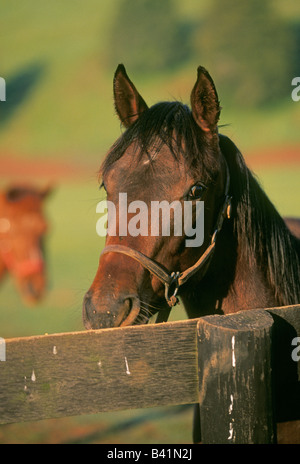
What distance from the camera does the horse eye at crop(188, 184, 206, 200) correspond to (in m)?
1.91

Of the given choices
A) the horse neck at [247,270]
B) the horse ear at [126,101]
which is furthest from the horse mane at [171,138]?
the horse neck at [247,270]

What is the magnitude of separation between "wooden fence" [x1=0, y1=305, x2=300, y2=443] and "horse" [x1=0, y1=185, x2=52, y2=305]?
535 centimetres

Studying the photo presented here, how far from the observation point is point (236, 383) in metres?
1.36

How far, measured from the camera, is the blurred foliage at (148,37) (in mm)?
9258

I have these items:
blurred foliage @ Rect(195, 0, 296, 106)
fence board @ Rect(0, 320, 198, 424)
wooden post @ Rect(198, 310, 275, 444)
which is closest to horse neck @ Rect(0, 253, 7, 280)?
fence board @ Rect(0, 320, 198, 424)

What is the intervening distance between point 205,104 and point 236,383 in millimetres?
1307

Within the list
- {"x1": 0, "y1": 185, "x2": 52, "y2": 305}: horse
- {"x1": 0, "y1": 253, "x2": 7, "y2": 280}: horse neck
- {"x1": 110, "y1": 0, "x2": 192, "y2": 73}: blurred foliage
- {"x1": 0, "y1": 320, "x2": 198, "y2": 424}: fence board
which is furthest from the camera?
{"x1": 110, "y1": 0, "x2": 192, "y2": 73}: blurred foliage

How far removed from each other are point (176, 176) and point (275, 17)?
368 inches

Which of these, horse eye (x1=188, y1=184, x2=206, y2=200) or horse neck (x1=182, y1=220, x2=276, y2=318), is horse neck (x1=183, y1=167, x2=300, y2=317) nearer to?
horse neck (x1=182, y1=220, x2=276, y2=318)

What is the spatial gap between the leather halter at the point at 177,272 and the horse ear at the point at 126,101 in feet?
1.90

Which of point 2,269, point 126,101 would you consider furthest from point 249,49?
point 126,101

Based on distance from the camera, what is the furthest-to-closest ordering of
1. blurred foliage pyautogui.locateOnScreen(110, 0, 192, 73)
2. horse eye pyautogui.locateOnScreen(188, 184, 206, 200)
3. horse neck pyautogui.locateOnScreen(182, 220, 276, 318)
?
blurred foliage pyautogui.locateOnScreen(110, 0, 192, 73) → horse neck pyautogui.locateOnScreen(182, 220, 276, 318) → horse eye pyautogui.locateOnScreen(188, 184, 206, 200)

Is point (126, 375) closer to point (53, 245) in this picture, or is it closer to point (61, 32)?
point (53, 245)
